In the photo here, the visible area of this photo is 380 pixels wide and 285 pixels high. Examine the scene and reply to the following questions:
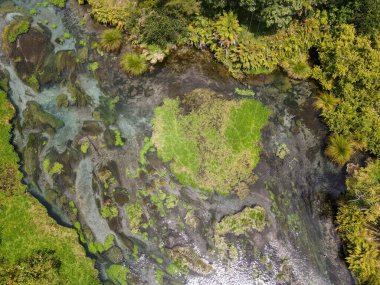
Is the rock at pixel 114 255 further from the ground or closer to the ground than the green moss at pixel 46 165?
closer to the ground

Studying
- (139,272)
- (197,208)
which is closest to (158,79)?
(197,208)

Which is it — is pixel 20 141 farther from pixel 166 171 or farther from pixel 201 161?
pixel 201 161

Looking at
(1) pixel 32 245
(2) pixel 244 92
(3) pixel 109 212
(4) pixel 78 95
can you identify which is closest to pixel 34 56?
(4) pixel 78 95

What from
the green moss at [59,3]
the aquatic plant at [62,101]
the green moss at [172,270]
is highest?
the green moss at [59,3]

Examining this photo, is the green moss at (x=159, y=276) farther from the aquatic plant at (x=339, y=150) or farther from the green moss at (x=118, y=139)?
the aquatic plant at (x=339, y=150)

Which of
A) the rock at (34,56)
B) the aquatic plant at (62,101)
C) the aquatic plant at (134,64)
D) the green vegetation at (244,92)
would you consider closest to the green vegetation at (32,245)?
the aquatic plant at (62,101)

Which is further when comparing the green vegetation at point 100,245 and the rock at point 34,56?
the rock at point 34,56

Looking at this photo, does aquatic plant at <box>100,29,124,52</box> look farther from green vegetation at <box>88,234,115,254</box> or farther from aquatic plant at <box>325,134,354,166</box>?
aquatic plant at <box>325,134,354,166</box>
